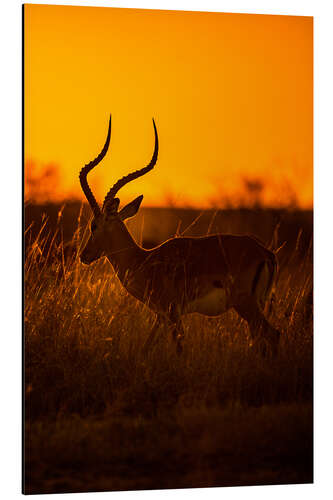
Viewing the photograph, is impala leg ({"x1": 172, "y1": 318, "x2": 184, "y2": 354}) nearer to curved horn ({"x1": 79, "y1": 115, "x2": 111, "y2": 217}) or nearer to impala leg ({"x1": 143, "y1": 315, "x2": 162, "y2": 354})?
impala leg ({"x1": 143, "y1": 315, "x2": 162, "y2": 354})

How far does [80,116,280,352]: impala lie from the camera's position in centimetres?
723

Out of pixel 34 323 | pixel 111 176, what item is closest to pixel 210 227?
pixel 111 176

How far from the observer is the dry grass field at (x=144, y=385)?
698 centimetres

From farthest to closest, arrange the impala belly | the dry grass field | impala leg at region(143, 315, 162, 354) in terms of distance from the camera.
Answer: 1. the impala belly
2. impala leg at region(143, 315, 162, 354)
3. the dry grass field

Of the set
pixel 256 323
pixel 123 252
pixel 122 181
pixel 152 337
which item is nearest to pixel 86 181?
pixel 122 181

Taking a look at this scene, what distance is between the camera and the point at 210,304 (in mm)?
7387

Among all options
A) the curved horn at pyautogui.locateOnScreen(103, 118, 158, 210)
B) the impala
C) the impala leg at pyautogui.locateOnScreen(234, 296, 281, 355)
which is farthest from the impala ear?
the impala leg at pyautogui.locateOnScreen(234, 296, 281, 355)

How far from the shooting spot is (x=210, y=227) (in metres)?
7.32

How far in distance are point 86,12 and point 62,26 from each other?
0.59 ft

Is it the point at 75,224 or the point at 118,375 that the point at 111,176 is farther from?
the point at 118,375

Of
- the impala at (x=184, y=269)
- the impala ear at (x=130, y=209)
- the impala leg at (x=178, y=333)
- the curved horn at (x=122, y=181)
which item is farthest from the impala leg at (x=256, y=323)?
the curved horn at (x=122, y=181)

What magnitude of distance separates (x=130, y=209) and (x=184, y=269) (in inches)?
22.3

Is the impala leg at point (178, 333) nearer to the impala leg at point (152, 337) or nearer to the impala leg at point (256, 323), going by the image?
the impala leg at point (152, 337)

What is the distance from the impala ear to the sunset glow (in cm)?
4
